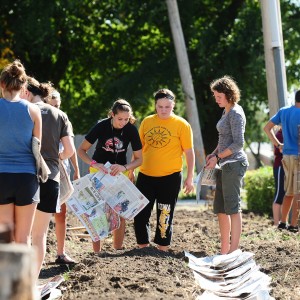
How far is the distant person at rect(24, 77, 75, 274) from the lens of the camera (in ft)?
21.7

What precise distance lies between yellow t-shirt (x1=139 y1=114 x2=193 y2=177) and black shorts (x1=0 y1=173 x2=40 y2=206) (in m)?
2.56

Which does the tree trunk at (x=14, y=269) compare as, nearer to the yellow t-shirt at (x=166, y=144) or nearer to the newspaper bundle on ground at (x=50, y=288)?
the newspaper bundle on ground at (x=50, y=288)

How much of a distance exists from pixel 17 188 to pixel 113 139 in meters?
2.44

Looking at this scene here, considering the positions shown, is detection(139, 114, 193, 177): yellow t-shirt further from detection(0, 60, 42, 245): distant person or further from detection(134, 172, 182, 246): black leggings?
detection(0, 60, 42, 245): distant person

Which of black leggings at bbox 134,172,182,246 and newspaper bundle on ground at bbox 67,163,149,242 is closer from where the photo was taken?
Result: newspaper bundle on ground at bbox 67,163,149,242

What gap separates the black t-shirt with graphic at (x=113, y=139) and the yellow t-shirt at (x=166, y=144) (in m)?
0.21

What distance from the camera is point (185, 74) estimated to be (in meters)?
21.2

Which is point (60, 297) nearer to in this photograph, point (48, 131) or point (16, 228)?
point (16, 228)

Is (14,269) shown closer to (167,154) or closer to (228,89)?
(167,154)

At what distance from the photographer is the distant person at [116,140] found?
8.24 m

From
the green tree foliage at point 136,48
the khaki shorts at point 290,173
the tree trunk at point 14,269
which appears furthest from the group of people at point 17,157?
the green tree foliage at point 136,48

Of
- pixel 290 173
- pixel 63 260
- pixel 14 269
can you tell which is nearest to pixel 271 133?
pixel 290 173

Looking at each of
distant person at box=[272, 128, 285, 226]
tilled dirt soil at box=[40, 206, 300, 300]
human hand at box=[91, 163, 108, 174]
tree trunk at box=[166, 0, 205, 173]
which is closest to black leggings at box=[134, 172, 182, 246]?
tilled dirt soil at box=[40, 206, 300, 300]

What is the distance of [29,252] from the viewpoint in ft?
12.3
